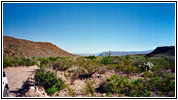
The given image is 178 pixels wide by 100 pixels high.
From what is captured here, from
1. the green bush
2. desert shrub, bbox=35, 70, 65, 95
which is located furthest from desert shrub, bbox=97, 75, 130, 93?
desert shrub, bbox=35, 70, 65, 95

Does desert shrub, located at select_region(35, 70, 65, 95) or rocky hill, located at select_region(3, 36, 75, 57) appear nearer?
desert shrub, located at select_region(35, 70, 65, 95)

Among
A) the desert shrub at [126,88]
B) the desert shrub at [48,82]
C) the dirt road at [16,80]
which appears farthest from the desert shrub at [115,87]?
the dirt road at [16,80]

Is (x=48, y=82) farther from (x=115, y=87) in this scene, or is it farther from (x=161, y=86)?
(x=161, y=86)

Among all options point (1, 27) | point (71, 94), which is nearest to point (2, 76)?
point (1, 27)

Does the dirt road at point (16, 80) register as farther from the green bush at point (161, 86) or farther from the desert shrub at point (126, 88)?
the green bush at point (161, 86)

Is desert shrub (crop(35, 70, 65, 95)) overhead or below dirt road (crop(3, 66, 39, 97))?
overhead

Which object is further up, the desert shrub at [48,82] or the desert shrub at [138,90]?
the desert shrub at [48,82]

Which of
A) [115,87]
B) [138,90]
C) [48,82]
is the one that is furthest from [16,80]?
[138,90]

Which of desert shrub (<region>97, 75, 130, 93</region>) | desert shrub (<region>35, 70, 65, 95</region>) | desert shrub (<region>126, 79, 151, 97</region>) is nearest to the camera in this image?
desert shrub (<region>126, 79, 151, 97</region>)

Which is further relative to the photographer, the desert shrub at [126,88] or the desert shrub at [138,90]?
the desert shrub at [126,88]

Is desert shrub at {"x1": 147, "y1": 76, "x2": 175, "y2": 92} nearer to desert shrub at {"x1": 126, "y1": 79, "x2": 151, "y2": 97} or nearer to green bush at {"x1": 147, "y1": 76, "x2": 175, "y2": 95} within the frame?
green bush at {"x1": 147, "y1": 76, "x2": 175, "y2": 95}

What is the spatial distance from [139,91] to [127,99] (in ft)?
4.71

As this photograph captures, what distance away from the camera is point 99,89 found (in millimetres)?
8312

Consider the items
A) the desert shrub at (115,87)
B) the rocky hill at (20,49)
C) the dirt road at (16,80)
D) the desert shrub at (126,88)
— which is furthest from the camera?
the rocky hill at (20,49)
